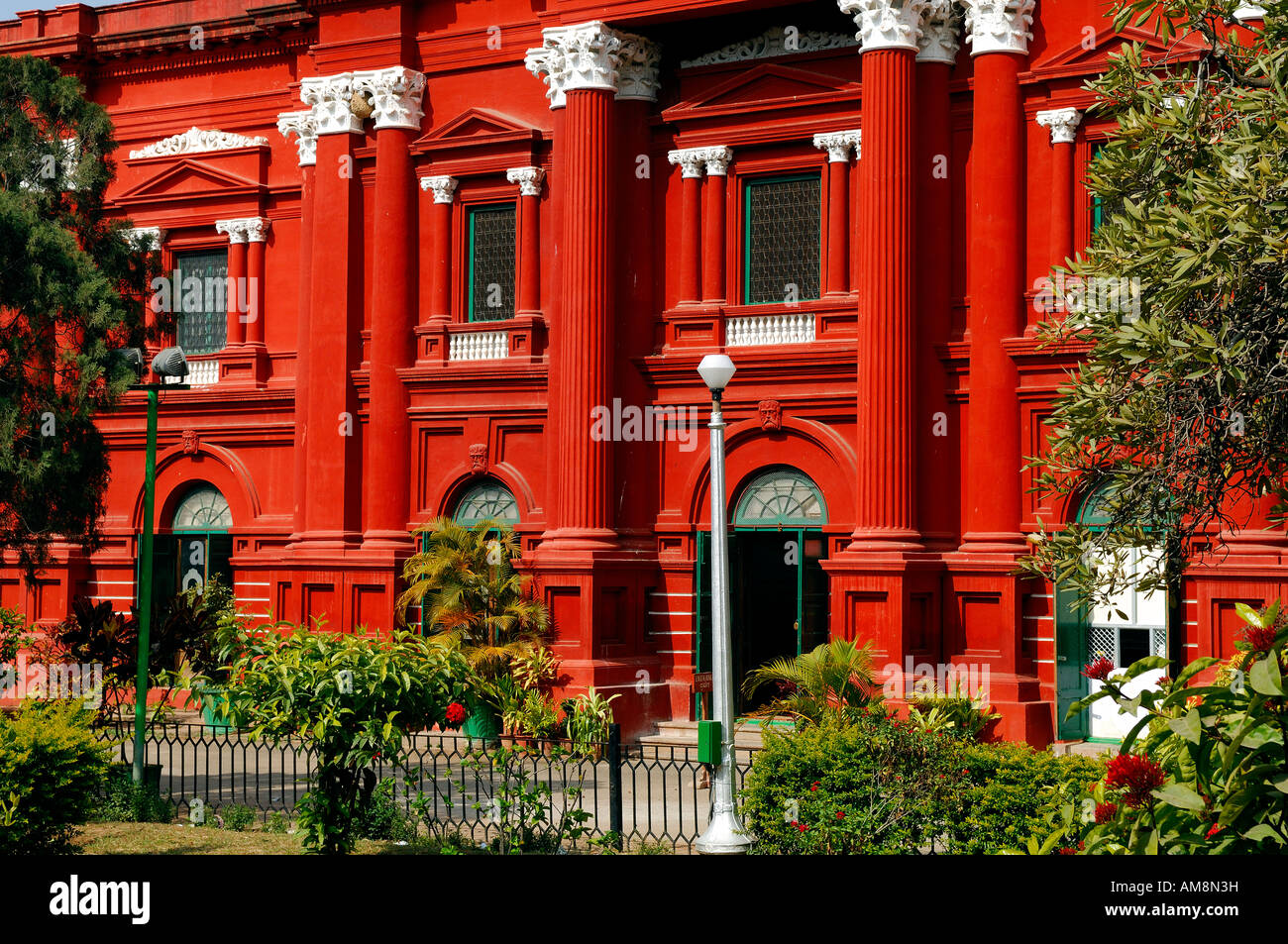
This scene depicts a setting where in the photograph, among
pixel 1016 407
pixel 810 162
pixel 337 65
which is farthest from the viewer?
pixel 337 65

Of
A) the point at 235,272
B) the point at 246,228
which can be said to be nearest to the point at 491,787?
the point at 235,272

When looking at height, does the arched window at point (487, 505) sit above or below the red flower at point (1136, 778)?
above

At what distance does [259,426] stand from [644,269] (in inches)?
318

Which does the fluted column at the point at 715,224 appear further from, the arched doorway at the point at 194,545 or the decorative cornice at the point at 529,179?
the arched doorway at the point at 194,545

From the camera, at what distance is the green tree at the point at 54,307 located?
1820 cm

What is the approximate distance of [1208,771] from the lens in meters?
4.74

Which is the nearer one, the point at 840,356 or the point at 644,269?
the point at 840,356

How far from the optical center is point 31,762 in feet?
37.3

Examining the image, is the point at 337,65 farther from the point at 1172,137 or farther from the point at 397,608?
the point at 1172,137

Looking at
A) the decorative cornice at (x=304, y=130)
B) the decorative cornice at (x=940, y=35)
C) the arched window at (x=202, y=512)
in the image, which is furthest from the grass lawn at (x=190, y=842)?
the decorative cornice at (x=304, y=130)

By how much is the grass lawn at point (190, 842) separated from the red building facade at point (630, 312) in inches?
292

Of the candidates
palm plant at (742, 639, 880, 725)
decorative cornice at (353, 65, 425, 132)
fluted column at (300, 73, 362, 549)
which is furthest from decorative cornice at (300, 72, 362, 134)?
palm plant at (742, 639, 880, 725)
